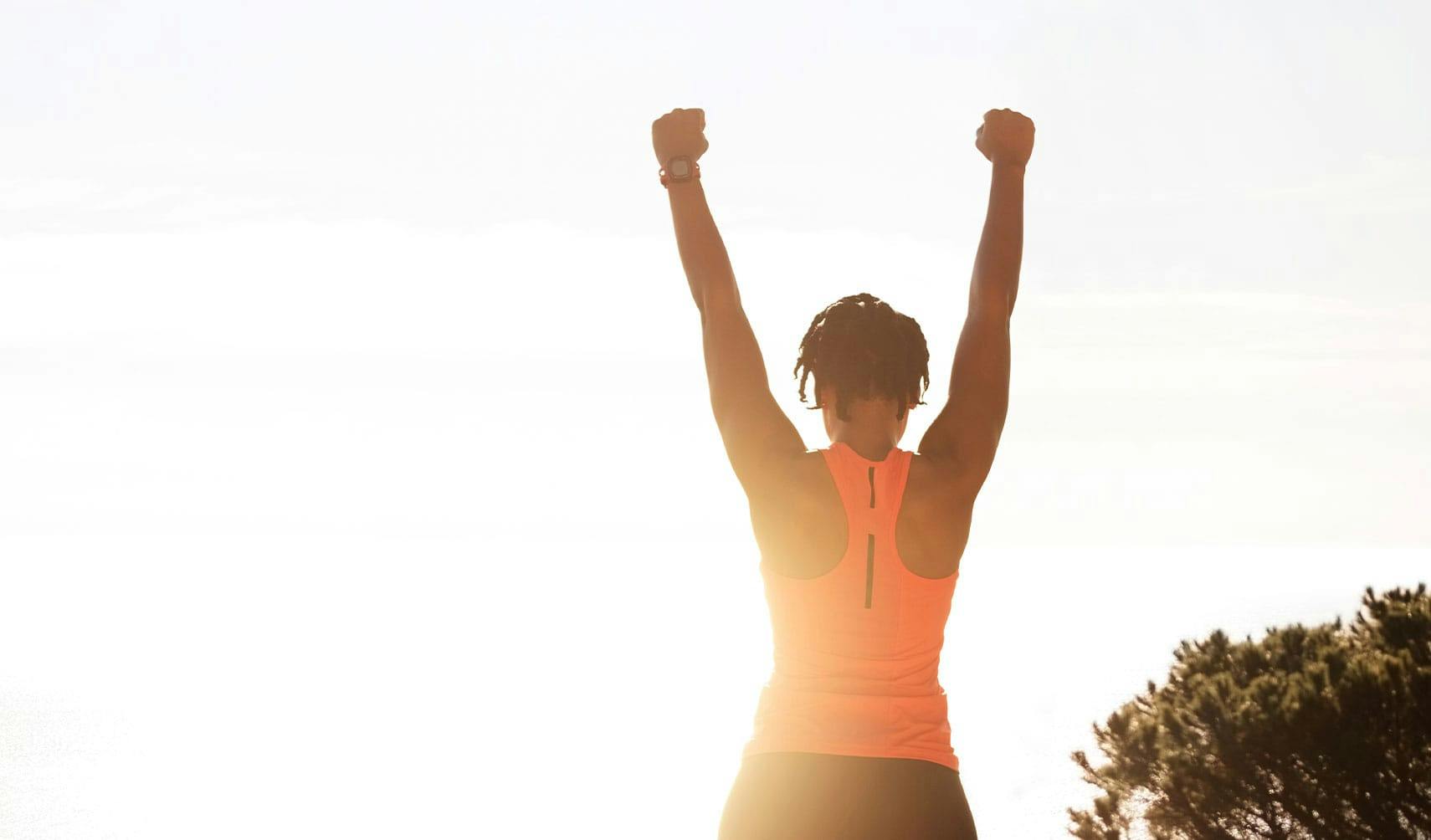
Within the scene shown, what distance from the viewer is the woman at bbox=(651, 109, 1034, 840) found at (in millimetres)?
2350

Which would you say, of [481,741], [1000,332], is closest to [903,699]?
[1000,332]

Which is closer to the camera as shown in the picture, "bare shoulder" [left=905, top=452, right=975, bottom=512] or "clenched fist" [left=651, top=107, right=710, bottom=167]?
"bare shoulder" [left=905, top=452, right=975, bottom=512]

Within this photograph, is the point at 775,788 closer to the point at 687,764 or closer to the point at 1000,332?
the point at 1000,332

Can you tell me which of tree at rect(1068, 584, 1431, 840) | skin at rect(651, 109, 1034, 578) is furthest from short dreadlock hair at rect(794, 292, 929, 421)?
tree at rect(1068, 584, 1431, 840)

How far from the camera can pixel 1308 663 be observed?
15.0 meters

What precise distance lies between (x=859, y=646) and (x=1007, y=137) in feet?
4.07

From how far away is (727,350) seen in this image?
246 centimetres

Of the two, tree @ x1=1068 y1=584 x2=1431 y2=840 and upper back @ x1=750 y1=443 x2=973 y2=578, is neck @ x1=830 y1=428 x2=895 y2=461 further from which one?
tree @ x1=1068 y1=584 x2=1431 y2=840

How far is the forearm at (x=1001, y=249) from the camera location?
2.62m

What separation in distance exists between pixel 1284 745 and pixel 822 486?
1449cm

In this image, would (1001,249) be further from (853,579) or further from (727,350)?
(853,579)

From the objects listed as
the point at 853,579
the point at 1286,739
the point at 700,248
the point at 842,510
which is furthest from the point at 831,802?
the point at 1286,739

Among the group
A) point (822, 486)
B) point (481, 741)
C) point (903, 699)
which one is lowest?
point (903, 699)

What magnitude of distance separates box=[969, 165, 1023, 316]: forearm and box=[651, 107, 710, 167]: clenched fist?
2.06 ft
